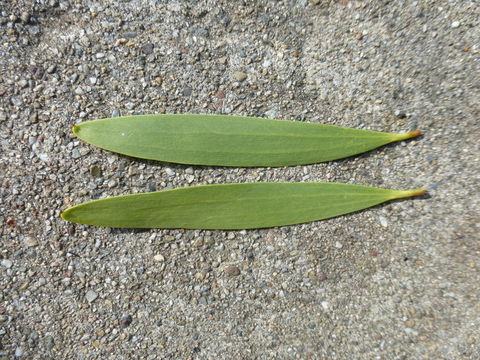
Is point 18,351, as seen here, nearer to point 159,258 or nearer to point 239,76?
point 159,258

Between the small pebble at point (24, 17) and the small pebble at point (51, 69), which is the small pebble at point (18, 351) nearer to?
the small pebble at point (51, 69)

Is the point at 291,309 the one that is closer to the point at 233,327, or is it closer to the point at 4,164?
the point at 233,327

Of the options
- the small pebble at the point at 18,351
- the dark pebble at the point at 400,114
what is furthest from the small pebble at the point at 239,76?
the small pebble at the point at 18,351

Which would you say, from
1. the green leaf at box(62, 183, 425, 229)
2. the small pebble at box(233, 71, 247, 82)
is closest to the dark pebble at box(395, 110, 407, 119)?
the green leaf at box(62, 183, 425, 229)

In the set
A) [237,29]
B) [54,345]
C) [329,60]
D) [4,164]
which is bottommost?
[54,345]

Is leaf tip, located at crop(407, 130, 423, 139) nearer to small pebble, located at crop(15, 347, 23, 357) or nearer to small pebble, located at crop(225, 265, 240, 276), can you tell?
small pebble, located at crop(225, 265, 240, 276)

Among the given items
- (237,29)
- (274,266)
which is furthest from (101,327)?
(237,29)
